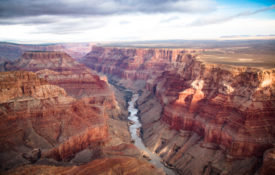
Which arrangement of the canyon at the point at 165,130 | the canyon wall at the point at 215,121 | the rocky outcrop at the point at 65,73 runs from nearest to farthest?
1. the canyon at the point at 165,130
2. the canyon wall at the point at 215,121
3. the rocky outcrop at the point at 65,73

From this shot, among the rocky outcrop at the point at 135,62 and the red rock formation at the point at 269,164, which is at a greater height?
the rocky outcrop at the point at 135,62

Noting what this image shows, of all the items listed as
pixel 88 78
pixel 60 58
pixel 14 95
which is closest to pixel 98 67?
pixel 60 58

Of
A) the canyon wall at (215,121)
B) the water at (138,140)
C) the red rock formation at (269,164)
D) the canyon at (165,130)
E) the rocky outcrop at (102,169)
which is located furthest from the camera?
the water at (138,140)

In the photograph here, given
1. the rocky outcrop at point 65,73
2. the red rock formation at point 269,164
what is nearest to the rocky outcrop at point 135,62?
the rocky outcrop at point 65,73

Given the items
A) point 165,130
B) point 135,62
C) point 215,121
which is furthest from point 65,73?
point 135,62

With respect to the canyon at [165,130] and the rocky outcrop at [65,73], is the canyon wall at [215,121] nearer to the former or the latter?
the canyon at [165,130]

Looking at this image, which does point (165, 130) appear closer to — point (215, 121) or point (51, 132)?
point (215, 121)

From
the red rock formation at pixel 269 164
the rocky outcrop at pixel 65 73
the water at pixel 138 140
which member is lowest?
the water at pixel 138 140

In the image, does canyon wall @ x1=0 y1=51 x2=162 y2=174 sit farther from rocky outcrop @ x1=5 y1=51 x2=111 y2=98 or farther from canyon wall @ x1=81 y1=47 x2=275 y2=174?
rocky outcrop @ x1=5 y1=51 x2=111 y2=98

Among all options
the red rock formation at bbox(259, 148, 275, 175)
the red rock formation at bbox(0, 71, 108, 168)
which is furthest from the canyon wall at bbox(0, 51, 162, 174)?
the red rock formation at bbox(259, 148, 275, 175)
